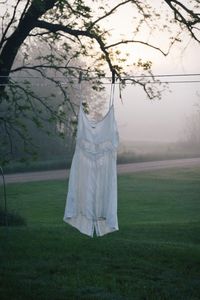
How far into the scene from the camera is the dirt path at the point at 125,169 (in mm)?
28047

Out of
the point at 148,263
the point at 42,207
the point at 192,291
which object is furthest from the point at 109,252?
the point at 42,207

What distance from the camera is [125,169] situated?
1232 inches

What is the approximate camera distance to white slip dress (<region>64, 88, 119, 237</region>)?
705 centimetres

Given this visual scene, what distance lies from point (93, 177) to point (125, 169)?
79.6ft

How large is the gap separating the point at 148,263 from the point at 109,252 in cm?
103

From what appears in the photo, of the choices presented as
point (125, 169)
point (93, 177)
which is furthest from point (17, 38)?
point (125, 169)

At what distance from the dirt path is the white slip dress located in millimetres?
19796

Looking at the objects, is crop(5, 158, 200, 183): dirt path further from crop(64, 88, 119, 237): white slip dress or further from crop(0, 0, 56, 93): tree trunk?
crop(64, 88, 119, 237): white slip dress

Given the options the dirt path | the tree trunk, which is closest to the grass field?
the tree trunk

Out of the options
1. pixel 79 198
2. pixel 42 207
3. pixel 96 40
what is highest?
pixel 96 40

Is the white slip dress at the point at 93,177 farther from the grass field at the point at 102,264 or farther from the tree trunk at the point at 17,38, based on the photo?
the tree trunk at the point at 17,38

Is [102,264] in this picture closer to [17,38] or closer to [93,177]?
[93,177]

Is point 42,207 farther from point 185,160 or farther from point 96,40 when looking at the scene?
point 185,160

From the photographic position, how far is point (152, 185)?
27.2 m
